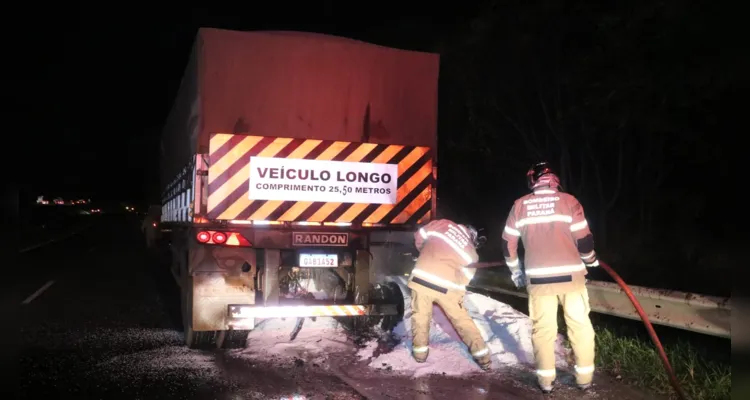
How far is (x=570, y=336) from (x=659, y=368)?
95cm

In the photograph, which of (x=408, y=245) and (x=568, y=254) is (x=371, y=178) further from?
(x=568, y=254)

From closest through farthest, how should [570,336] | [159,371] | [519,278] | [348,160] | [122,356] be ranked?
1. [570,336]
2. [519,278]
3. [159,371]
4. [122,356]
5. [348,160]

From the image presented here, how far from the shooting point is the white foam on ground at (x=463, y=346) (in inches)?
228

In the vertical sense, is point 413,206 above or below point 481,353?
above

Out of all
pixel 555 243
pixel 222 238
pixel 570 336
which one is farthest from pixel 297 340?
pixel 555 243

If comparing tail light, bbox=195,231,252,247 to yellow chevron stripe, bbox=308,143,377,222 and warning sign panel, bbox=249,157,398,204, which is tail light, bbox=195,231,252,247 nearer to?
warning sign panel, bbox=249,157,398,204

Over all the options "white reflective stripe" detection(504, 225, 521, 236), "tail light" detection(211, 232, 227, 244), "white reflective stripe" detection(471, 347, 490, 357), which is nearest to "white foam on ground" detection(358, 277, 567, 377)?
"white reflective stripe" detection(471, 347, 490, 357)

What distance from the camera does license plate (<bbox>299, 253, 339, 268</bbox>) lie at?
20.7ft

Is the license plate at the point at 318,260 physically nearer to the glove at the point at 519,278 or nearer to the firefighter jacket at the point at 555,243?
the glove at the point at 519,278

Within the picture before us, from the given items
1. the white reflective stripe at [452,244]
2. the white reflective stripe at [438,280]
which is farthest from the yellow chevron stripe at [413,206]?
the white reflective stripe at [438,280]

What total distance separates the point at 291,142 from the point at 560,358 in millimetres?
3393

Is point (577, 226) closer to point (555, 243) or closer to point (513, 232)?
point (555, 243)

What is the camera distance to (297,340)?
6.80 meters

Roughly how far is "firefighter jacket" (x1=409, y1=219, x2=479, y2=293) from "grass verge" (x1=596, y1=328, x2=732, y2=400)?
1.54 meters
